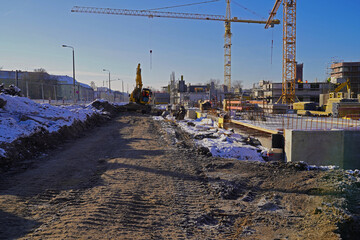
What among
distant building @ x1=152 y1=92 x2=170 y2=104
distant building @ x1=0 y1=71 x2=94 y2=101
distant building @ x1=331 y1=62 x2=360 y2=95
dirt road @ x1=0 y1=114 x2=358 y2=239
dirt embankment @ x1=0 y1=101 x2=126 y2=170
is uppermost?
distant building @ x1=331 y1=62 x2=360 y2=95

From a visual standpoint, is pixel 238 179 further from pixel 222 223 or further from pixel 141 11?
pixel 141 11

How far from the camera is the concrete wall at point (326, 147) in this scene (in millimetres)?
9859

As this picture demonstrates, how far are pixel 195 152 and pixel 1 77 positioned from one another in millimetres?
59714

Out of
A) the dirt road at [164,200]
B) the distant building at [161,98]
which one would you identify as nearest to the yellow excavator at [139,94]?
the dirt road at [164,200]

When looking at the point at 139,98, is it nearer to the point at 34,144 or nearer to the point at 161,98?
the point at 34,144

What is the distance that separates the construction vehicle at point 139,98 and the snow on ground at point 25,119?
672 inches

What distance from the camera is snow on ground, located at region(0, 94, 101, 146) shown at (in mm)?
9914

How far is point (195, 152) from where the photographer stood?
10414mm

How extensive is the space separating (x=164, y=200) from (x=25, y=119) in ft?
31.5

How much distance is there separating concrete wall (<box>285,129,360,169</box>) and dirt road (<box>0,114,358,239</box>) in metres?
1.73

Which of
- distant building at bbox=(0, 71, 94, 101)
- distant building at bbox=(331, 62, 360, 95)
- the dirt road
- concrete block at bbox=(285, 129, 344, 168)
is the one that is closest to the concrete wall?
concrete block at bbox=(285, 129, 344, 168)

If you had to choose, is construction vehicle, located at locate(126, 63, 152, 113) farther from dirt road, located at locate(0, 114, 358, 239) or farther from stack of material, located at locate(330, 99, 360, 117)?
dirt road, located at locate(0, 114, 358, 239)

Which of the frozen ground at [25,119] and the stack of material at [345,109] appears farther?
the stack of material at [345,109]

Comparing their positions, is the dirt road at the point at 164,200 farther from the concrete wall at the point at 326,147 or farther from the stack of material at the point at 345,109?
the stack of material at the point at 345,109
